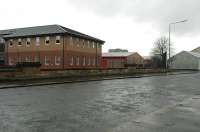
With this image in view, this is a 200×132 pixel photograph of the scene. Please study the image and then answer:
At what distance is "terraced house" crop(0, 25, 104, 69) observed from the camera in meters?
46.6

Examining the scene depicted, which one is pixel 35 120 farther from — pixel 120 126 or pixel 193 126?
pixel 193 126

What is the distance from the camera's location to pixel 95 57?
5653cm

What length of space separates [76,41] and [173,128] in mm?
42624

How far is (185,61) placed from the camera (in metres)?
91.6

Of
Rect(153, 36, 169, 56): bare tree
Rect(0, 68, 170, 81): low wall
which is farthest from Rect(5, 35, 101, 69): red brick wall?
Rect(153, 36, 169, 56): bare tree

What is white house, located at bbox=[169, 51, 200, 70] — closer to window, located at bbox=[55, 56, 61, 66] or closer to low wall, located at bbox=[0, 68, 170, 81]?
window, located at bbox=[55, 56, 61, 66]

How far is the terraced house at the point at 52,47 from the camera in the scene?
4659 centimetres

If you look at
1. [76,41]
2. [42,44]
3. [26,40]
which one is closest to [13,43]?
[26,40]

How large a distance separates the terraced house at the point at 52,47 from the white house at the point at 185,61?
45110mm

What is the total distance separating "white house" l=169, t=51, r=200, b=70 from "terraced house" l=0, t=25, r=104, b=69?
45.1m

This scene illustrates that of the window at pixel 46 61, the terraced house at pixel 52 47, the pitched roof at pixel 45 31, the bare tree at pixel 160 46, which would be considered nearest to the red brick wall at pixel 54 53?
the terraced house at pixel 52 47

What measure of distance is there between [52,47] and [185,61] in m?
57.7

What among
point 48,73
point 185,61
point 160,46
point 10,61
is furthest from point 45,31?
point 185,61

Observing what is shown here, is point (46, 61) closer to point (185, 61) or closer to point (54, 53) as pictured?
point (54, 53)
